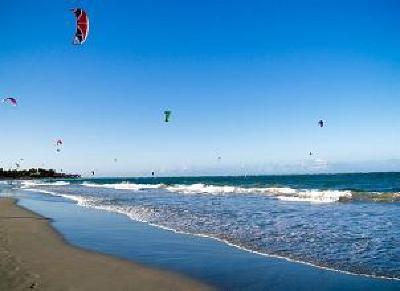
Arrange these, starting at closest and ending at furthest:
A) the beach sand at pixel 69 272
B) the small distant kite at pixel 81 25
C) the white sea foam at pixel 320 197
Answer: the beach sand at pixel 69 272 → the small distant kite at pixel 81 25 → the white sea foam at pixel 320 197

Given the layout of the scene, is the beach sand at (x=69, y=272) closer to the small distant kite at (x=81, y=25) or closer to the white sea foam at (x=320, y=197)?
the small distant kite at (x=81, y=25)

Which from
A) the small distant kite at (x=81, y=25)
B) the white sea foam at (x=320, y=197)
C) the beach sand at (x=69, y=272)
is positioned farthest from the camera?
the white sea foam at (x=320, y=197)

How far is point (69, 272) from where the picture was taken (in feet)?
25.4

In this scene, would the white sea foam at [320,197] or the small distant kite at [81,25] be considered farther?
the white sea foam at [320,197]

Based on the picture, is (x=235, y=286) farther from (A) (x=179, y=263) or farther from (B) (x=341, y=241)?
(B) (x=341, y=241)

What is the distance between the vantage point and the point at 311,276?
25.0ft

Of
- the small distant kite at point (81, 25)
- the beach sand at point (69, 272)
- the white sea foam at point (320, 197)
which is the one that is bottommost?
the beach sand at point (69, 272)

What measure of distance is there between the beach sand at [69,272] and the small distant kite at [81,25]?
6273 millimetres

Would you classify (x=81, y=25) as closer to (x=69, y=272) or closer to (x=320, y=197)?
(x=69, y=272)

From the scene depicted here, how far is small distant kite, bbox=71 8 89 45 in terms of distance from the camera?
45.6 feet

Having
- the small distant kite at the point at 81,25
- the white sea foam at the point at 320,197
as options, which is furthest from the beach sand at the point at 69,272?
the white sea foam at the point at 320,197

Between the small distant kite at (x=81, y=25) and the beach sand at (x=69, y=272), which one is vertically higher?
the small distant kite at (x=81, y=25)

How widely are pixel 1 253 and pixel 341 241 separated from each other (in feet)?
24.9

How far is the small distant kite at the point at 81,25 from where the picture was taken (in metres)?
13.9
